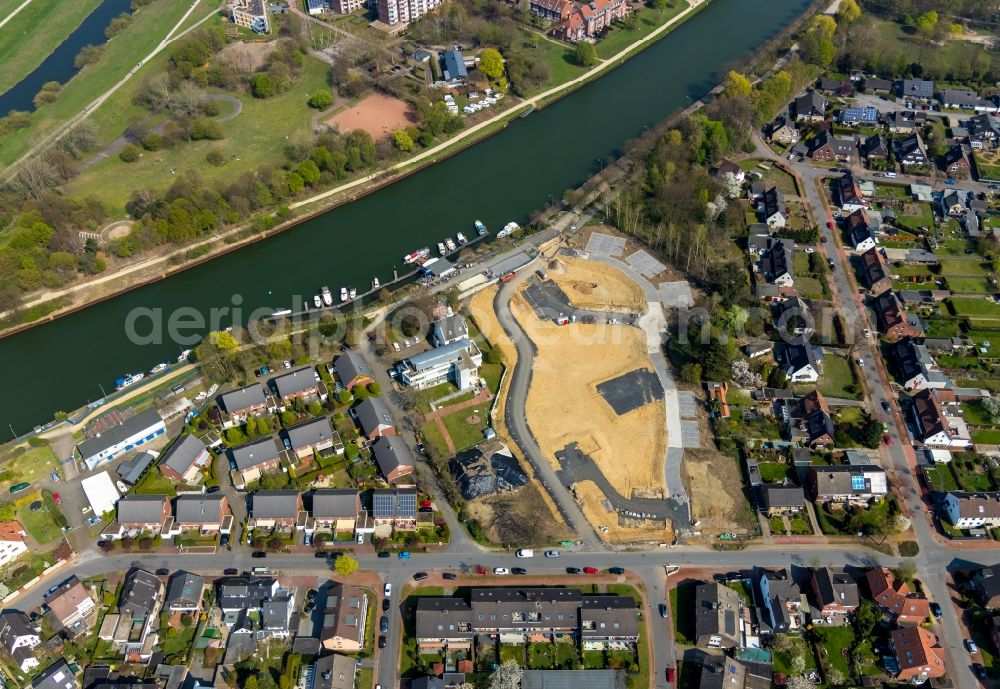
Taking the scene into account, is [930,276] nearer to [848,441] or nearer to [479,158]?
[848,441]

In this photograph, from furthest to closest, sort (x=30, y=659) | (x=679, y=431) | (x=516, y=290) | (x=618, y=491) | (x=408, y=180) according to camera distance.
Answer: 1. (x=408, y=180)
2. (x=516, y=290)
3. (x=679, y=431)
4. (x=618, y=491)
5. (x=30, y=659)

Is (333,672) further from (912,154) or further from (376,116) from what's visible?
(912,154)

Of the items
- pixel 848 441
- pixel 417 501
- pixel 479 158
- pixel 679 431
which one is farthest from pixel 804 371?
pixel 479 158

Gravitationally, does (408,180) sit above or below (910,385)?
above

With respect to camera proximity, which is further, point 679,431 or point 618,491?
point 679,431

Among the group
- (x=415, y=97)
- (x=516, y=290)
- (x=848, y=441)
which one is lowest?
(x=848, y=441)

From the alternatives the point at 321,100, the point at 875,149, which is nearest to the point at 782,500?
the point at 875,149

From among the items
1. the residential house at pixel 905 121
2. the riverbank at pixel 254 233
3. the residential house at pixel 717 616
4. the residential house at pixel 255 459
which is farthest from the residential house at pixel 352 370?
the residential house at pixel 905 121
